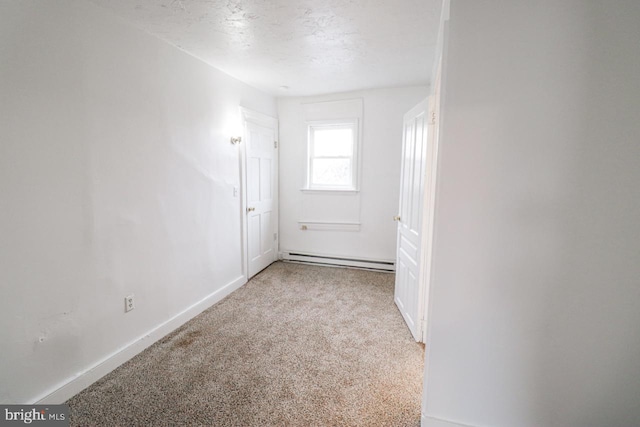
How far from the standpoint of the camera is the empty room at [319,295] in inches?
47.8

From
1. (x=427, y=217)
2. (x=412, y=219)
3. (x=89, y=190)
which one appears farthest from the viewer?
(x=412, y=219)

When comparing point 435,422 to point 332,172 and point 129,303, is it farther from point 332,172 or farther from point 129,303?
point 332,172

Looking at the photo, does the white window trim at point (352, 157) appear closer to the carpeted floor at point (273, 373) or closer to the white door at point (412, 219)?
the white door at point (412, 219)

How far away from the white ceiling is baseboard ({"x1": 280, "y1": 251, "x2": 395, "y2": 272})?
248 cm

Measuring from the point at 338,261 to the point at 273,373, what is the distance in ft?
7.88

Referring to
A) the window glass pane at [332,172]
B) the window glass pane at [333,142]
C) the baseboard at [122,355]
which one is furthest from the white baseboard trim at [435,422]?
the window glass pane at [333,142]

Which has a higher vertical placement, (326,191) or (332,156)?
(332,156)

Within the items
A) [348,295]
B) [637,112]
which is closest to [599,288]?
[637,112]

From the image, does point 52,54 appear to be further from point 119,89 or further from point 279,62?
point 279,62

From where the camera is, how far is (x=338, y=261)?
4230 millimetres

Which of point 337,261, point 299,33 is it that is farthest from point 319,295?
point 299,33

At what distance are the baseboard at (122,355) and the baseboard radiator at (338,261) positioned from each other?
59.1 inches

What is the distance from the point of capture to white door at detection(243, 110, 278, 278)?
3561mm

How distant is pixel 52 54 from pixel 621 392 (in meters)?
3.37
